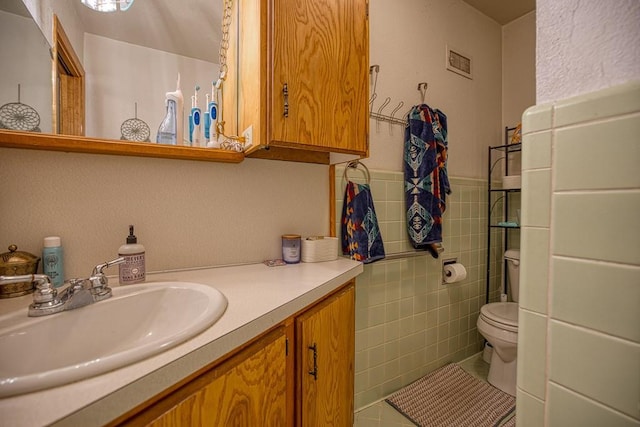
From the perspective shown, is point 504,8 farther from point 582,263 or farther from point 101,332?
point 101,332

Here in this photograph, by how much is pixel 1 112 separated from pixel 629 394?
1423mm

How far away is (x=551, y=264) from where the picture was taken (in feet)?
1.31

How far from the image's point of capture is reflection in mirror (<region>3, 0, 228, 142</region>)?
2.93ft

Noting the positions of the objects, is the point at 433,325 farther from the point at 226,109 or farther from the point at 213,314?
the point at 226,109

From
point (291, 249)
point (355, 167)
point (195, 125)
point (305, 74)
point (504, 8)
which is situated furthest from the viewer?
point (504, 8)

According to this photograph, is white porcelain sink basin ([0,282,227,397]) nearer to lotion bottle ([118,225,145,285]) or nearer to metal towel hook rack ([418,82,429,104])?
lotion bottle ([118,225,145,285])

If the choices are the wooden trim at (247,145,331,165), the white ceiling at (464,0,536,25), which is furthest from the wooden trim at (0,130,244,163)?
the white ceiling at (464,0,536,25)

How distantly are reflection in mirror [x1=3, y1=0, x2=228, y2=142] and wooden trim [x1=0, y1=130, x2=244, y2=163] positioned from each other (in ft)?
0.22

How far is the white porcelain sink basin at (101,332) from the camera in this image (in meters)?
0.38

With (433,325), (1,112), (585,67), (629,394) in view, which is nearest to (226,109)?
(1,112)

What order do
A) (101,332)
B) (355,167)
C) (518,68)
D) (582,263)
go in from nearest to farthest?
(582,263), (101,332), (355,167), (518,68)

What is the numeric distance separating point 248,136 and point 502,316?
169 cm

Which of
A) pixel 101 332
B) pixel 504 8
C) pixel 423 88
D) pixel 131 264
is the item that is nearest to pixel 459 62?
pixel 423 88

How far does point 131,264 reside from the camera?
833mm
